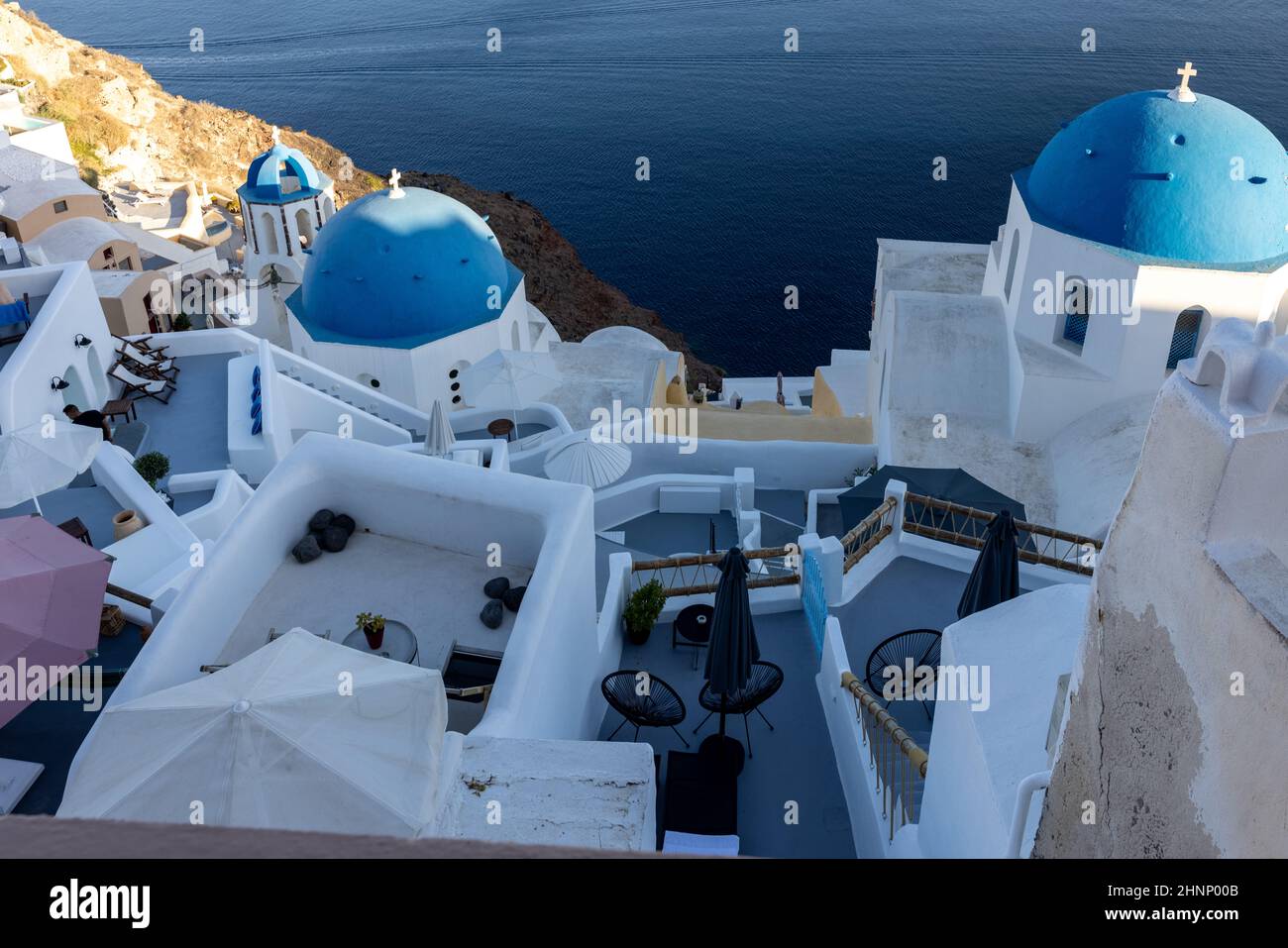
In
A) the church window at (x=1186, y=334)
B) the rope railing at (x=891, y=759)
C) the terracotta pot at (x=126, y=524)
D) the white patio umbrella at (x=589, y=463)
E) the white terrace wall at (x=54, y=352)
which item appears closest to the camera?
the rope railing at (x=891, y=759)

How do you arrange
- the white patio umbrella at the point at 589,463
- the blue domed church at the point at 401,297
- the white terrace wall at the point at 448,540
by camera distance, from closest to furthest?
the white terrace wall at the point at 448,540 → the white patio umbrella at the point at 589,463 → the blue domed church at the point at 401,297

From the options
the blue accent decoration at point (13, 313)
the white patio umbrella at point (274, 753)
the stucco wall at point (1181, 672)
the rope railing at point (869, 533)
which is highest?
the stucco wall at point (1181, 672)

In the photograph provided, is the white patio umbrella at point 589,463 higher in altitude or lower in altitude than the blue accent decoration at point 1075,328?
lower

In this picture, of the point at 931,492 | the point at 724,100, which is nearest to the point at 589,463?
the point at 931,492

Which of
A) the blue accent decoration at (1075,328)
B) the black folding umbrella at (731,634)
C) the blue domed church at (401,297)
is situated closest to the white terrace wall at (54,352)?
the blue domed church at (401,297)

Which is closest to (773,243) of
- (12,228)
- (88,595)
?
(12,228)

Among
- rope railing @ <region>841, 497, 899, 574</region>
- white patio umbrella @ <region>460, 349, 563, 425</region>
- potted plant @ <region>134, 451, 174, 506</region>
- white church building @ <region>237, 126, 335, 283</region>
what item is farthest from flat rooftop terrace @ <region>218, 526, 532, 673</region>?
white church building @ <region>237, 126, 335, 283</region>
